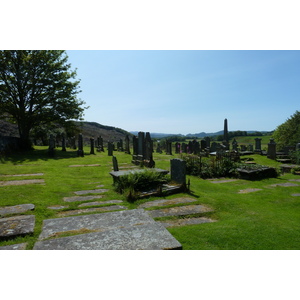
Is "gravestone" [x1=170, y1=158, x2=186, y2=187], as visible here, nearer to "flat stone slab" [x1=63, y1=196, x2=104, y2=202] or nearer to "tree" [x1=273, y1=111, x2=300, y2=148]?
"flat stone slab" [x1=63, y1=196, x2=104, y2=202]

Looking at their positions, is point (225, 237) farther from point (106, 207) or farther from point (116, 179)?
point (116, 179)

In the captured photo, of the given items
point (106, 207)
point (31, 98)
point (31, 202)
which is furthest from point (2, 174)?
point (31, 98)

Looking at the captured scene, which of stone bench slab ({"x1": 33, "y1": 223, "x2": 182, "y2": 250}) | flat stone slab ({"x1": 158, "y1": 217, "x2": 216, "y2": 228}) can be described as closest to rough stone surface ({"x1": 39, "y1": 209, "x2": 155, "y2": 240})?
stone bench slab ({"x1": 33, "y1": 223, "x2": 182, "y2": 250})

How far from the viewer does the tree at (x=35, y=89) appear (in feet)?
66.7

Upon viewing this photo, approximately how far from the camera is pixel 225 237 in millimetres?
3803

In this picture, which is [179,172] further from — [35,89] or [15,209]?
[35,89]

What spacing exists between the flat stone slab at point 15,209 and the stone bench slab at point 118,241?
237 cm

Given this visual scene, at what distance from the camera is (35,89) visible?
21281 millimetres

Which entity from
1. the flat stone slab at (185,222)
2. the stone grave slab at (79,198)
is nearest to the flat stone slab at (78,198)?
the stone grave slab at (79,198)

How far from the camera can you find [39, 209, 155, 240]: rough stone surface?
3.90 metres

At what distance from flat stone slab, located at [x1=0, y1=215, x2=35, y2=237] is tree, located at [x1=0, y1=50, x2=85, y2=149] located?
18.6 metres

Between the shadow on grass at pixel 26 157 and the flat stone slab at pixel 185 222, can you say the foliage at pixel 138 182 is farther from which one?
the shadow on grass at pixel 26 157

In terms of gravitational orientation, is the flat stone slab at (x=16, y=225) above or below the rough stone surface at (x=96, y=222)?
below

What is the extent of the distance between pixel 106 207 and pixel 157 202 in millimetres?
1437
